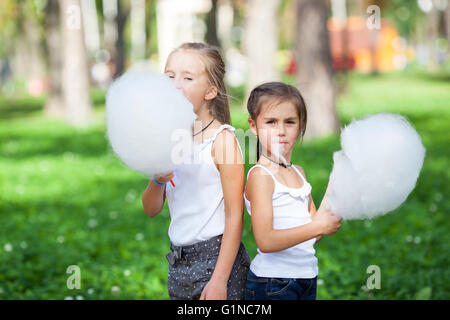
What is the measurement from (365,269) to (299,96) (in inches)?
109

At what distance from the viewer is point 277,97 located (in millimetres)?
2168

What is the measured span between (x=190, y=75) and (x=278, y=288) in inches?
33.5

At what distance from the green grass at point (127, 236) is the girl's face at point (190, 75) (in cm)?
34

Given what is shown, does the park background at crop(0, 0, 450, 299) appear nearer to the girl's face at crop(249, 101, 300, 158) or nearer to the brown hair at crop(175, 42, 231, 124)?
the brown hair at crop(175, 42, 231, 124)

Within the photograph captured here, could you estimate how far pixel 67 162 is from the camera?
9883 mm

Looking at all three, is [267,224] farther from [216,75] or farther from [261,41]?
[261,41]

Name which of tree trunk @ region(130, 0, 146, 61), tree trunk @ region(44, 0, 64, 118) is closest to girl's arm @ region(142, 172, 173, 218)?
tree trunk @ region(44, 0, 64, 118)

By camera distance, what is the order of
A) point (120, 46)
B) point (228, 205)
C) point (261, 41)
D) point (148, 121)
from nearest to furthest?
point (148, 121)
point (228, 205)
point (261, 41)
point (120, 46)

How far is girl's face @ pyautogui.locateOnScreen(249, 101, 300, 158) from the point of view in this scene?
2.16 meters

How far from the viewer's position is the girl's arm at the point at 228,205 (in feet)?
7.00

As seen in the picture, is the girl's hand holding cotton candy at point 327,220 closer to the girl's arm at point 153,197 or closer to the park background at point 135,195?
the park background at point 135,195

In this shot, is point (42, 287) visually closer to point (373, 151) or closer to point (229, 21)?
point (373, 151)

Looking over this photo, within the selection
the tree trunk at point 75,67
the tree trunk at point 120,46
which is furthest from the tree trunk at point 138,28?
the tree trunk at point 75,67

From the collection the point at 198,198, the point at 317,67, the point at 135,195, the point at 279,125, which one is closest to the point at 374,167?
the point at 279,125
